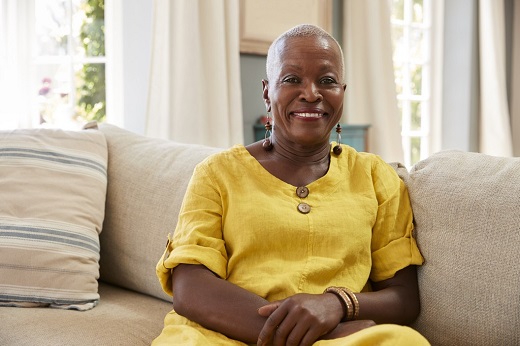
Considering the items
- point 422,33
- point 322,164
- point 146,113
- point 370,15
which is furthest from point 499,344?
point 422,33

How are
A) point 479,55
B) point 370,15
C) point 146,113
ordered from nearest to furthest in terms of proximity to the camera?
point 146,113
point 370,15
point 479,55

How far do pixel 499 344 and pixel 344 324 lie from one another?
33 centimetres

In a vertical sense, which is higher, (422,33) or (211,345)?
(422,33)

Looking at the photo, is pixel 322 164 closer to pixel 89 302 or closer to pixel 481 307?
pixel 481 307

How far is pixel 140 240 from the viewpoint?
2062 millimetres

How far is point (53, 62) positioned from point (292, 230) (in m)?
2.26

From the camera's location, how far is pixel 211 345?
4.58 ft

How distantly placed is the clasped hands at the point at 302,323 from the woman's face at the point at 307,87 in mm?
376

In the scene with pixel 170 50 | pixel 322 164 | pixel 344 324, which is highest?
pixel 170 50

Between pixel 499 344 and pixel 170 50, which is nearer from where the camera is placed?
pixel 499 344

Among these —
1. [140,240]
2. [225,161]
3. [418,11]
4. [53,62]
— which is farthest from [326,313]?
[418,11]

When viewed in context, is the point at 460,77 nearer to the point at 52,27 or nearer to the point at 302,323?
the point at 52,27

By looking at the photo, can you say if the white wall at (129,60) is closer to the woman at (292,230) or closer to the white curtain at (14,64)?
the white curtain at (14,64)

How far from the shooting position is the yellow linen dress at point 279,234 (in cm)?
149
